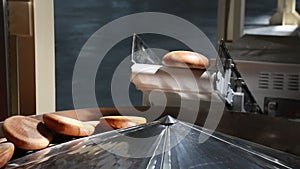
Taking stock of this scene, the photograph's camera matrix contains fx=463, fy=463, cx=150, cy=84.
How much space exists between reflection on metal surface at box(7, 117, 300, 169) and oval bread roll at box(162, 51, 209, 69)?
389 mm

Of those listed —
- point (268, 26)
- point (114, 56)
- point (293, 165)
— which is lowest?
point (293, 165)

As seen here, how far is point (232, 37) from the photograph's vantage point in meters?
1.75

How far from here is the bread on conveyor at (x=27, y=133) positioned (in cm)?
73

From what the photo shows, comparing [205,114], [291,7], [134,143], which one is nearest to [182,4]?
[291,7]

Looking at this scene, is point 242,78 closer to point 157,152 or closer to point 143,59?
point 143,59

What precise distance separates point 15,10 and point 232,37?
0.79 meters

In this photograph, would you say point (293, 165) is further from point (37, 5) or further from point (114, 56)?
point (114, 56)

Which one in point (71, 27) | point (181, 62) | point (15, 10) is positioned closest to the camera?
point (181, 62)

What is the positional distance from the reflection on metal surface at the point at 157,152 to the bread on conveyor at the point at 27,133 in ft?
0.09

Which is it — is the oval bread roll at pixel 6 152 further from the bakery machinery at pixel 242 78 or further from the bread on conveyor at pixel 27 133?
the bakery machinery at pixel 242 78

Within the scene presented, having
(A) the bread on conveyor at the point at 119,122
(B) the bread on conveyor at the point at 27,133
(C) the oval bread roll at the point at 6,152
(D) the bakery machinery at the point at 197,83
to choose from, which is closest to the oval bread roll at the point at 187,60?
(D) the bakery machinery at the point at 197,83

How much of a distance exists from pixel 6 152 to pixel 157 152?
0.22 m

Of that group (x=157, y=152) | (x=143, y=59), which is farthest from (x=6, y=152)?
(x=143, y=59)

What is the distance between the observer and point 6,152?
69cm
